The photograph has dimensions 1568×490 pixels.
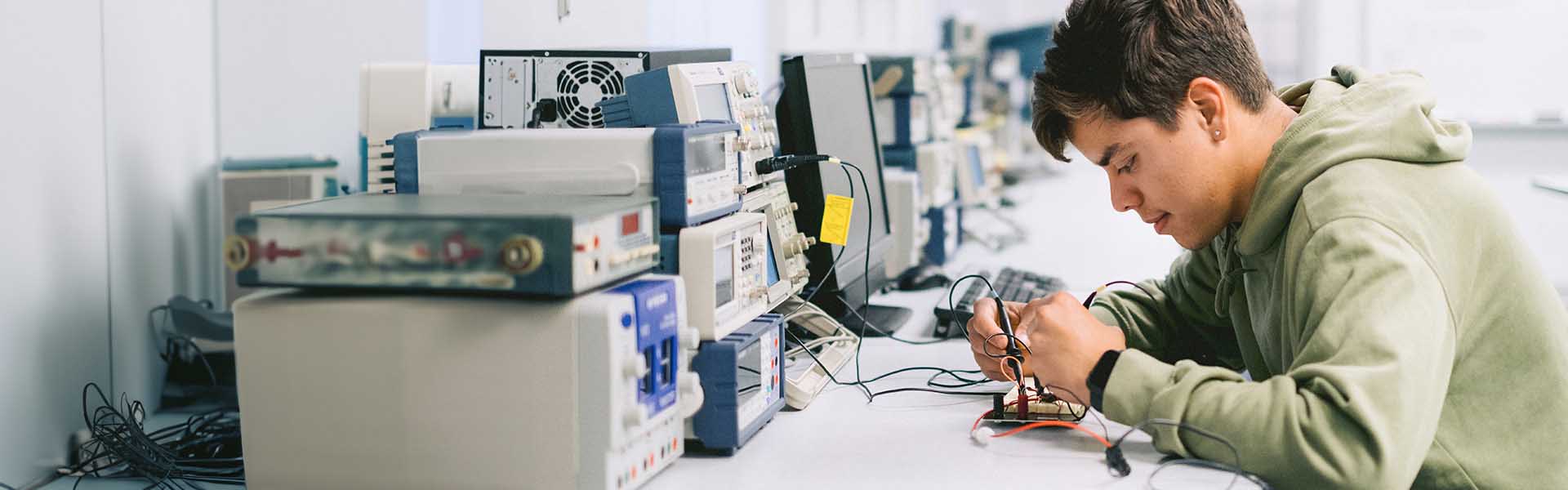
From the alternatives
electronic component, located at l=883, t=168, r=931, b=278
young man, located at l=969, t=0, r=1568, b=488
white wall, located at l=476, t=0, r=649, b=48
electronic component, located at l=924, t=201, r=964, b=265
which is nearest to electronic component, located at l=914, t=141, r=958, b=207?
electronic component, located at l=924, t=201, r=964, b=265

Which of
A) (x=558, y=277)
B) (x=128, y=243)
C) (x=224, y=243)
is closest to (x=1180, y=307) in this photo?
(x=558, y=277)

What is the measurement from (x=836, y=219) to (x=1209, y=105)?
61 centimetres

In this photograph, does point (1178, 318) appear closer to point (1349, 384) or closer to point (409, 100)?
point (1349, 384)

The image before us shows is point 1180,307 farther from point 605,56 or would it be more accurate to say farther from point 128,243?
point 128,243

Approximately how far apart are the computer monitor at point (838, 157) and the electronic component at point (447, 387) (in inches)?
26.1

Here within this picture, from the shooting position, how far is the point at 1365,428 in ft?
3.23

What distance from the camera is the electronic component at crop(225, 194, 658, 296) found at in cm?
94

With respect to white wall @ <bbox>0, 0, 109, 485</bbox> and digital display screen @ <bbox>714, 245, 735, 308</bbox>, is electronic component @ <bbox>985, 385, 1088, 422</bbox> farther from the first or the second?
white wall @ <bbox>0, 0, 109, 485</bbox>

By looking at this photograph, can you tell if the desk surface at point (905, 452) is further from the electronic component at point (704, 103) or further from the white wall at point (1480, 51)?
the white wall at point (1480, 51)

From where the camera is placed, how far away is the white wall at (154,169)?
157cm

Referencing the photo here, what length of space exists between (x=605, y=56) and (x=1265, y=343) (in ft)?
3.00

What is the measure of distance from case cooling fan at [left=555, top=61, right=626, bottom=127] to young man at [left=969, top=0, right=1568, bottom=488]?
61 cm

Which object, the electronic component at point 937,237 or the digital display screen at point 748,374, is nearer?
the digital display screen at point 748,374

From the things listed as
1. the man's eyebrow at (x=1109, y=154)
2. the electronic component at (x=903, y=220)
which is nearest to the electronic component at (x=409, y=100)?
the man's eyebrow at (x=1109, y=154)
